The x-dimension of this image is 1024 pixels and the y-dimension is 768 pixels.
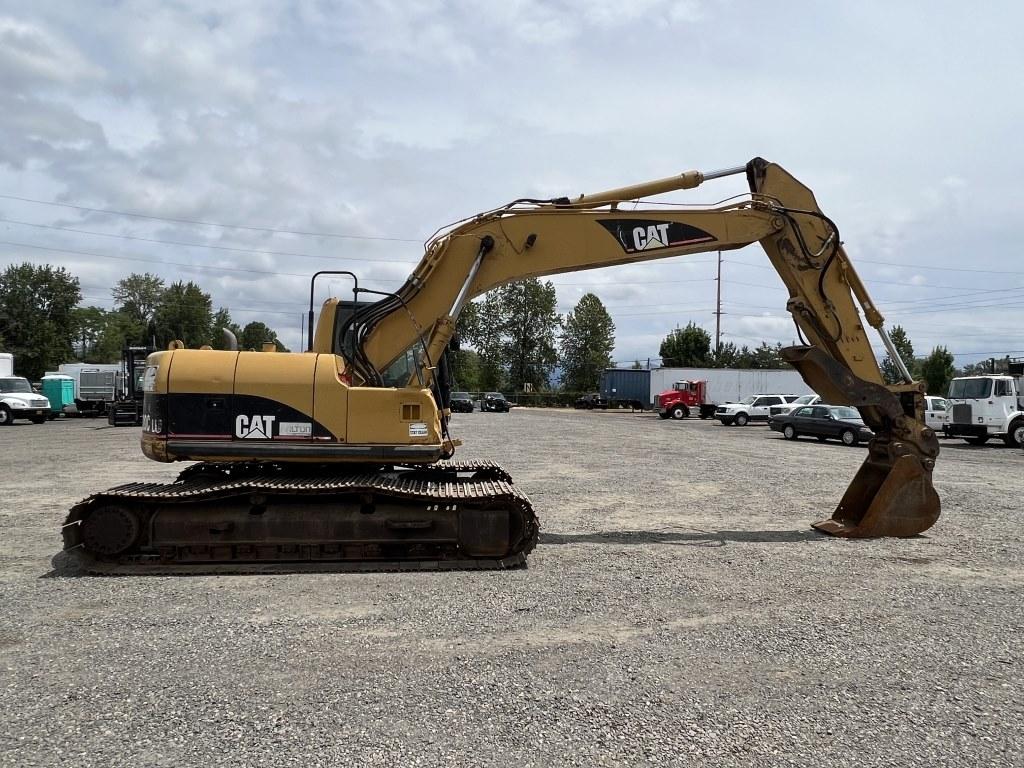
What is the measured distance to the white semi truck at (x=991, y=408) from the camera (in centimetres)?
2591

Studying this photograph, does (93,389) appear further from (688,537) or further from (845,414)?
(688,537)

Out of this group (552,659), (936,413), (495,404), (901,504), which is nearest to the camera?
(552,659)

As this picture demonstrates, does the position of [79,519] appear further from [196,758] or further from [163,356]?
[196,758]

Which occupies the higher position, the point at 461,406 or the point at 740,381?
the point at 740,381

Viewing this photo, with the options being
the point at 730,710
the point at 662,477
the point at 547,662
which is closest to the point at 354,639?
the point at 547,662

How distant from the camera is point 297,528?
24.6 feet

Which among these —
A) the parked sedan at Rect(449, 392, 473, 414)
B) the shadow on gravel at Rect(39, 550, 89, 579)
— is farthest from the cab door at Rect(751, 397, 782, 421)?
the shadow on gravel at Rect(39, 550, 89, 579)

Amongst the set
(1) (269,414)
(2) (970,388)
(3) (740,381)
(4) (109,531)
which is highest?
(3) (740,381)

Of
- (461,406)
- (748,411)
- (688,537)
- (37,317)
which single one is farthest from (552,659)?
(37,317)

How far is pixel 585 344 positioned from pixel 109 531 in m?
80.7

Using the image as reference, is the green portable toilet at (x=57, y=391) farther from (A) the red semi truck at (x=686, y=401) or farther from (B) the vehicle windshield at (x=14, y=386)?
(A) the red semi truck at (x=686, y=401)

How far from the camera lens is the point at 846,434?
2584cm

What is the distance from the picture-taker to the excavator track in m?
7.34

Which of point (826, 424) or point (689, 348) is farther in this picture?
point (689, 348)
